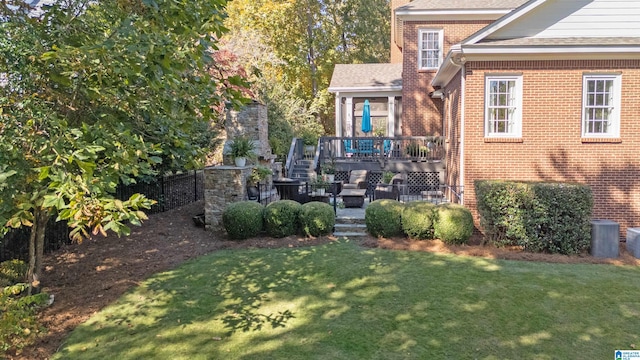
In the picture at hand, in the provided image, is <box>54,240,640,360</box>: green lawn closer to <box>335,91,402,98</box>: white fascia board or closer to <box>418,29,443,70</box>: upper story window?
<box>418,29,443,70</box>: upper story window

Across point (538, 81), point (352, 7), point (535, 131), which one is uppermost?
point (352, 7)

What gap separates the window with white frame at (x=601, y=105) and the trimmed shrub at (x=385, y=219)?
16.2 feet

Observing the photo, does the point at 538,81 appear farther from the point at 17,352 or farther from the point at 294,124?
the point at 294,124

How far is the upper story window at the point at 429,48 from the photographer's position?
16672mm

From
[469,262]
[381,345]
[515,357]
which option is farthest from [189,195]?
[515,357]

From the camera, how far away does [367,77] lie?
65.6 feet

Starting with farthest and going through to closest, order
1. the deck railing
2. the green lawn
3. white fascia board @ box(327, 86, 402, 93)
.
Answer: white fascia board @ box(327, 86, 402, 93) → the deck railing → the green lawn

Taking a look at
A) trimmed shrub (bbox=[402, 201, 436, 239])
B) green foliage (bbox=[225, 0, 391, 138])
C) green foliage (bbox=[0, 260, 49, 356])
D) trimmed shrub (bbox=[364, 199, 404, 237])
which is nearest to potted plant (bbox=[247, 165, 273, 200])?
trimmed shrub (bbox=[364, 199, 404, 237])

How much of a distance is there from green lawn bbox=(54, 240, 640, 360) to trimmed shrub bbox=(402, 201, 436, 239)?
108 centimetres

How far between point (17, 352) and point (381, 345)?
4.02m

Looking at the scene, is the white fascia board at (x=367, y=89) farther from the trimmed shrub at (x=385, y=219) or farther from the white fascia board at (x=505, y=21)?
the trimmed shrub at (x=385, y=219)

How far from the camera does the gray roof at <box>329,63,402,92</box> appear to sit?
19016 millimetres

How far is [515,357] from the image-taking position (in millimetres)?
4625

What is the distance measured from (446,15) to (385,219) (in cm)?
1086
